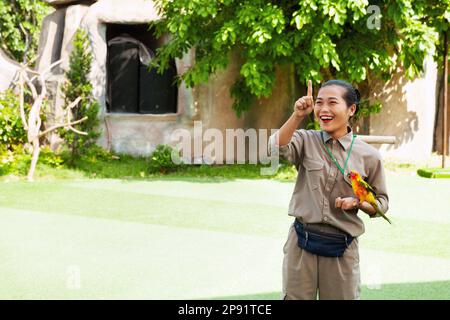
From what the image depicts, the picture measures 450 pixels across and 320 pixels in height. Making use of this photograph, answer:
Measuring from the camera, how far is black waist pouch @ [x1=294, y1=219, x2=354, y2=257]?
3506 millimetres

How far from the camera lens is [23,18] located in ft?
72.7

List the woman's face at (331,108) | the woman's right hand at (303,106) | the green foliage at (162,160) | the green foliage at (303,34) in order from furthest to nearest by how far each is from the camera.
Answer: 1. the green foliage at (162,160)
2. the green foliage at (303,34)
3. the woman's face at (331,108)
4. the woman's right hand at (303,106)

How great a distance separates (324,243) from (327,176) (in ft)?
1.04

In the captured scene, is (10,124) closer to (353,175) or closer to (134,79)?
(134,79)

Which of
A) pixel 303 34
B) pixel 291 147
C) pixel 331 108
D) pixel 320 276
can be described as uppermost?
pixel 303 34

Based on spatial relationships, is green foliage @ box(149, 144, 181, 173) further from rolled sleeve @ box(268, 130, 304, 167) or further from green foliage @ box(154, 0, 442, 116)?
A: rolled sleeve @ box(268, 130, 304, 167)

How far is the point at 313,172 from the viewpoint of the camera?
3.58 meters

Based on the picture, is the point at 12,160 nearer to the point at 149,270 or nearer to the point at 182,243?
the point at 182,243

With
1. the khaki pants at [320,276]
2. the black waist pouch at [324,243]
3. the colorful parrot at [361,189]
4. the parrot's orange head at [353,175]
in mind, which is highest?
the parrot's orange head at [353,175]

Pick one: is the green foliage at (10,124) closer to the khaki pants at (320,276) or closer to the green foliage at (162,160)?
the green foliage at (162,160)

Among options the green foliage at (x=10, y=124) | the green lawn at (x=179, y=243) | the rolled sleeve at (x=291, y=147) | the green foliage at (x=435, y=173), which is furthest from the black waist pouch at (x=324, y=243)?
the green foliage at (x=10, y=124)

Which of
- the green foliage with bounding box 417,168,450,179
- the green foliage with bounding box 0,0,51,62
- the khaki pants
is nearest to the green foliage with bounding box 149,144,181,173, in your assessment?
the green foliage with bounding box 417,168,450,179

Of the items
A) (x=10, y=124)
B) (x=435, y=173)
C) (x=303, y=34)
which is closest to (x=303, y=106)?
(x=303, y=34)

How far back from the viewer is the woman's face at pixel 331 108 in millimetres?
3484
